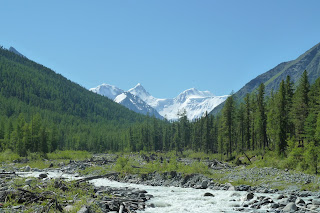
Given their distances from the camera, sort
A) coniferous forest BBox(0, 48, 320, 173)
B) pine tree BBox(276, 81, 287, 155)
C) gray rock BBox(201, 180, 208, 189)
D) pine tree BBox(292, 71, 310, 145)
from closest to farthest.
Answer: gray rock BBox(201, 180, 208, 189) < coniferous forest BBox(0, 48, 320, 173) < pine tree BBox(292, 71, 310, 145) < pine tree BBox(276, 81, 287, 155)

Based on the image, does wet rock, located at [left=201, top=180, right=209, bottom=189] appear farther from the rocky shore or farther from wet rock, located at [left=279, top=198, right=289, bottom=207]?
wet rock, located at [left=279, top=198, right=289, bottom=207]

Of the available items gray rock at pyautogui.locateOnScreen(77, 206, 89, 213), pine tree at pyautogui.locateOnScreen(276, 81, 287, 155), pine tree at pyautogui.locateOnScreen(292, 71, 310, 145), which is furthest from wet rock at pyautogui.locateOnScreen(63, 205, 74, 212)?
pine tree at pyautogui.locateOnScreen(292, 71, 310, 145)

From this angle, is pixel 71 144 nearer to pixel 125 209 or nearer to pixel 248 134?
pixel 248 134

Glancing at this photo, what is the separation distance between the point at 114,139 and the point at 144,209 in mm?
121976

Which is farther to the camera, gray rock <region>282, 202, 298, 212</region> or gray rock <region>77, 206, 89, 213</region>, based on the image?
gray rock <region>282, 202, 298, 212</region>

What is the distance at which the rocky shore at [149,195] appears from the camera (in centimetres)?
1556

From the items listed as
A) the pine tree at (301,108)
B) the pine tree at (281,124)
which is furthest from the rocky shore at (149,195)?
the pine tree at (301,108)

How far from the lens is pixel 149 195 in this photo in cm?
2408

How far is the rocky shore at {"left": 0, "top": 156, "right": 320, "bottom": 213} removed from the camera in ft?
51.1

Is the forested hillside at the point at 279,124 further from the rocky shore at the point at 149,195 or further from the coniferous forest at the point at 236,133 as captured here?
the rocky shore at the point at 149,195

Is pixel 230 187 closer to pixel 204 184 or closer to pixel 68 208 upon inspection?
pixel 204 184

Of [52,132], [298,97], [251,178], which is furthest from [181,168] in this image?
[52,132]

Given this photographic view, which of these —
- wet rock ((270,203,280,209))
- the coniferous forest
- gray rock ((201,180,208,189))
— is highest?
the coniferous forest

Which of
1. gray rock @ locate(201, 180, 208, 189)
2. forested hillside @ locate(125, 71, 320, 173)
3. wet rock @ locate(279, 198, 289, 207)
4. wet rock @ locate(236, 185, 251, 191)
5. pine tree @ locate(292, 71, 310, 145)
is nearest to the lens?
wet rock @ locate(279, 198, 289, 207)
